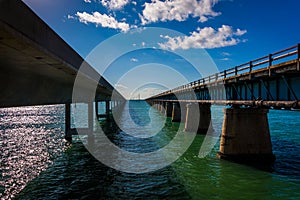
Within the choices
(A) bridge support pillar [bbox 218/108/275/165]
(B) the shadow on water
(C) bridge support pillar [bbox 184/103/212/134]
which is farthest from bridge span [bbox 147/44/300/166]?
(C) bridge support pillar [bbox 184/103/212/134]

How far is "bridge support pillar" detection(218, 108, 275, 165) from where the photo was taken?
55.4ft

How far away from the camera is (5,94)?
8.89 meters

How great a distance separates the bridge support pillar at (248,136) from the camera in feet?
55.4

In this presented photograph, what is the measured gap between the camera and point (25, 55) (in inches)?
284

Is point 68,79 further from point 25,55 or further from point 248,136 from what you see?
point 248,136

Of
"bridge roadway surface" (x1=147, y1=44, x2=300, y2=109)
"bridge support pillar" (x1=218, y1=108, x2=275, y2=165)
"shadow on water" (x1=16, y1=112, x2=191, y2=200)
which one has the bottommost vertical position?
"shadow on water" (x1=16, y1=112, x2=191, y2=200)

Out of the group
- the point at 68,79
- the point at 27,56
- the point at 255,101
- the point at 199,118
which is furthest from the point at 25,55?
the point at 199,118

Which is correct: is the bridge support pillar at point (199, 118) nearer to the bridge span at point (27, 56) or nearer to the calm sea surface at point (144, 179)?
the calm sea surface at point (144, 179)

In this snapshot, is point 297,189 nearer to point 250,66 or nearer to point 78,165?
point 250,66

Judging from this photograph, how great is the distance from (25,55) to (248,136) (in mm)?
15312

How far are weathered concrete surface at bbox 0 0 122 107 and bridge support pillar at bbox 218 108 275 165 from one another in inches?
447

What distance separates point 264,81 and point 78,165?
1401 centimetres

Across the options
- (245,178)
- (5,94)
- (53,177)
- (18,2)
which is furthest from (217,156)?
(18,2)

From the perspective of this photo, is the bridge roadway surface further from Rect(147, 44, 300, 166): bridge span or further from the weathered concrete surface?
the weathered concrete surface
